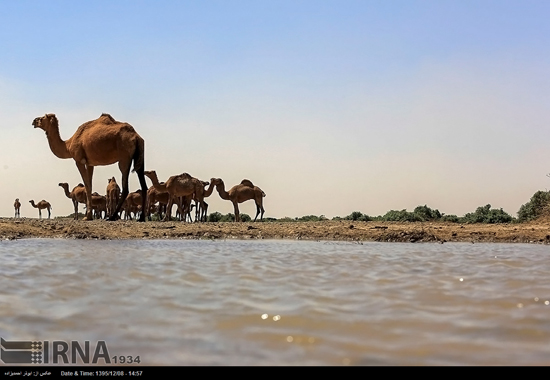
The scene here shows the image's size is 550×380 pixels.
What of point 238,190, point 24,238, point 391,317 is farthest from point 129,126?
point 391,317

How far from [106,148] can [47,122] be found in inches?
127

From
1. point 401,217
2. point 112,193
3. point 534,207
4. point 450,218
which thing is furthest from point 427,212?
point 112,193

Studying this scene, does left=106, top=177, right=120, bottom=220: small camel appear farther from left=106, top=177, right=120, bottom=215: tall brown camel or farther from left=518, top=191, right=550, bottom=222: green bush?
left=518, top=191, right=550, bottom=222: green bush

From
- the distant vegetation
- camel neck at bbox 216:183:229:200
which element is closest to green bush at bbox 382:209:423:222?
the distant vegetation

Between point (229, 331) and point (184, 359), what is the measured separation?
521mm

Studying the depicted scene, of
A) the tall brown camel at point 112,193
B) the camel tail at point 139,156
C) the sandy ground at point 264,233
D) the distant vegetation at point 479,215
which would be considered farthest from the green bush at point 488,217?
the tall brown camel at point 112,193

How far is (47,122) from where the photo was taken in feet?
63.7

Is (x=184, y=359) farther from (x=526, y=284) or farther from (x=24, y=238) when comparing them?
(x=24, y=238)

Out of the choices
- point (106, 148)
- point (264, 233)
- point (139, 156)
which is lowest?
point (264, 233)

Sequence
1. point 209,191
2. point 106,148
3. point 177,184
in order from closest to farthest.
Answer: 1. point 106,148
2. point 177,184
3. point 209,191

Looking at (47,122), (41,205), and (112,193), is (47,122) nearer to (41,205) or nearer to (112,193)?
(112,193)

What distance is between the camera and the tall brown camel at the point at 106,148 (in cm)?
1731

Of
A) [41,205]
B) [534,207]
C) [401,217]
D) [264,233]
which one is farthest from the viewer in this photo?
[41,205]

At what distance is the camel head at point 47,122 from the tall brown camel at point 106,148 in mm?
889
